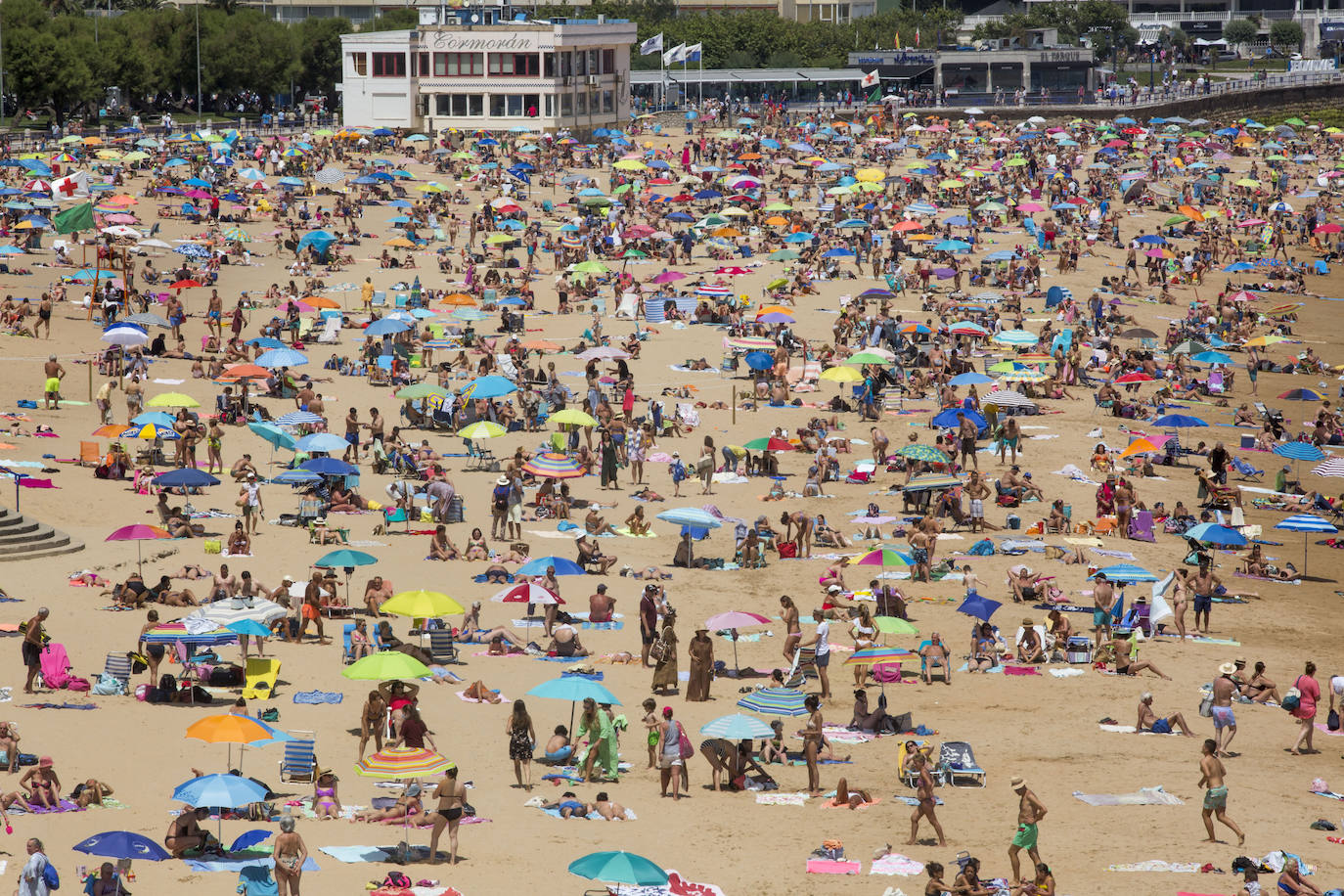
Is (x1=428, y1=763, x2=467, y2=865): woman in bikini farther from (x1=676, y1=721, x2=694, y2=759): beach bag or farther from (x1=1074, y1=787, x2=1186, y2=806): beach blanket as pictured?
(x1=1074, y1=787, x2=1186, y2=806): beach blanket

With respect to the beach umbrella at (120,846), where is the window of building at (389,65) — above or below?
above

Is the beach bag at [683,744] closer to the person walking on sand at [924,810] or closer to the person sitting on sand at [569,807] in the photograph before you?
the person sitting on sand at [569,807]

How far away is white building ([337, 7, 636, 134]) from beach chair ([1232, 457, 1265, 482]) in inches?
1842

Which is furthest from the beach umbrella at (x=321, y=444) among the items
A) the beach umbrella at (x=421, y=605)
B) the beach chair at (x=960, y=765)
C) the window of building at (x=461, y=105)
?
the window of building at (x=461, y=105)

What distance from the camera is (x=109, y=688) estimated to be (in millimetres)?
16891

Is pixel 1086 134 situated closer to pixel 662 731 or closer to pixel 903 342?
pixel 903 342

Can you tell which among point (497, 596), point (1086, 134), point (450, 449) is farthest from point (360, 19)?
point (497, 596)

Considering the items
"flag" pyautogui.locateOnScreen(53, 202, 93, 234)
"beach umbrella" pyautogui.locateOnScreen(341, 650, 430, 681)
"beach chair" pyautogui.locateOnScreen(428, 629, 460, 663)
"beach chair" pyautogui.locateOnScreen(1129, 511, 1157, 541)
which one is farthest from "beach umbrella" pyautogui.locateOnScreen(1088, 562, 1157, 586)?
"flag" pyautogui.locateOnScreen(53, 202, 93, 234)

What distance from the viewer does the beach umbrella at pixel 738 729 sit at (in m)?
15.5

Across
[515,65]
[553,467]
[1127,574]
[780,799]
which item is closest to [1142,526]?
[1127,574]

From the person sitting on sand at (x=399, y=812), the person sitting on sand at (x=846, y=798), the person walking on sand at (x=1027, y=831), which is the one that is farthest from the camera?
the person sitting on sand at (x=846, y=798)

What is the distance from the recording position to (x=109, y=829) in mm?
13547

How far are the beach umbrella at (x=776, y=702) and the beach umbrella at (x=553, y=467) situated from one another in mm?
8427

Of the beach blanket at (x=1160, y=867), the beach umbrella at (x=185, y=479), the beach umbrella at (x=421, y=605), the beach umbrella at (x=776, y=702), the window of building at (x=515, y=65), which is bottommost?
the beach blanket at (x=1160, y=867)
